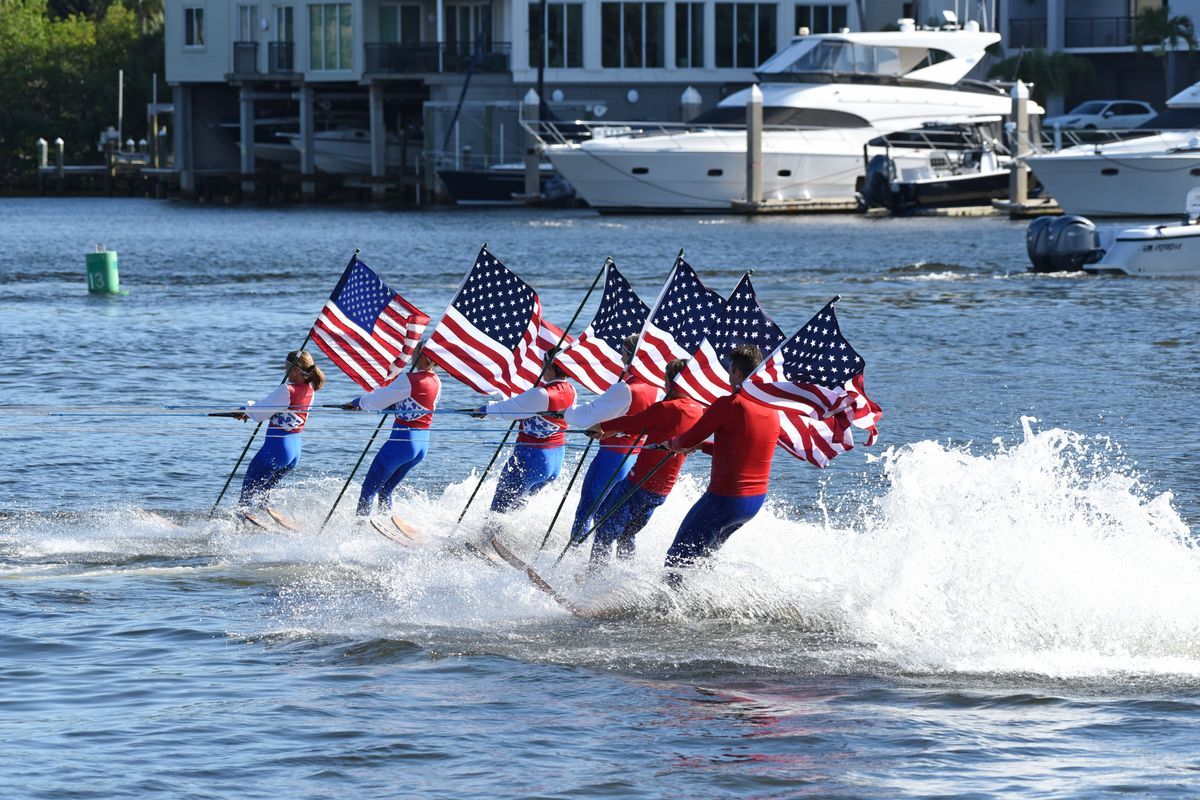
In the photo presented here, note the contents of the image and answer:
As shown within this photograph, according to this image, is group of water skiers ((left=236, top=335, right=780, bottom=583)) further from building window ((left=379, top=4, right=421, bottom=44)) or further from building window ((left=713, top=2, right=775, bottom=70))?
building window ((left=379, top=4, right=421, bottom=44))

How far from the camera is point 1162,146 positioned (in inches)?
2226

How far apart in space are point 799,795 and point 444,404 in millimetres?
16462

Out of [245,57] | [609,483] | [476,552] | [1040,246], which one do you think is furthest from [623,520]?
[245,57]

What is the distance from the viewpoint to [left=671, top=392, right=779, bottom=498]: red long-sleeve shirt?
44.2 ft

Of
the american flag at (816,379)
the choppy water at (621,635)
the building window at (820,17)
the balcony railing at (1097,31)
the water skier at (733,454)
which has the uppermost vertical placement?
the building window at (820,17)

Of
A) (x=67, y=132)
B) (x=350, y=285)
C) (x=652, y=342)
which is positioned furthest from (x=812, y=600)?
(x=67, y=132)

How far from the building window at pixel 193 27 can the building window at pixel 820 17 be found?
28.4m

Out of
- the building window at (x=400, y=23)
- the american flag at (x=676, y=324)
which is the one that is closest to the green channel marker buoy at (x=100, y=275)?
the american flag at (x=676, y=324)

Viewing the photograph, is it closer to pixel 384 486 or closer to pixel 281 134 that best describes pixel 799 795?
pixel 384 486

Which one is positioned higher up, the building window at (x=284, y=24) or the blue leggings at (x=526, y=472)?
the building window at (x=284, y=24)

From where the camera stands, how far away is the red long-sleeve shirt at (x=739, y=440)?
44.2 feet

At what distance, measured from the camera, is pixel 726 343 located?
14820mm

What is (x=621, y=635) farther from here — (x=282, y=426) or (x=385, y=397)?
(x=282, y=426)

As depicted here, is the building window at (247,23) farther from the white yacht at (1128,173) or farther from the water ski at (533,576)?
the water ski at (533,576)
